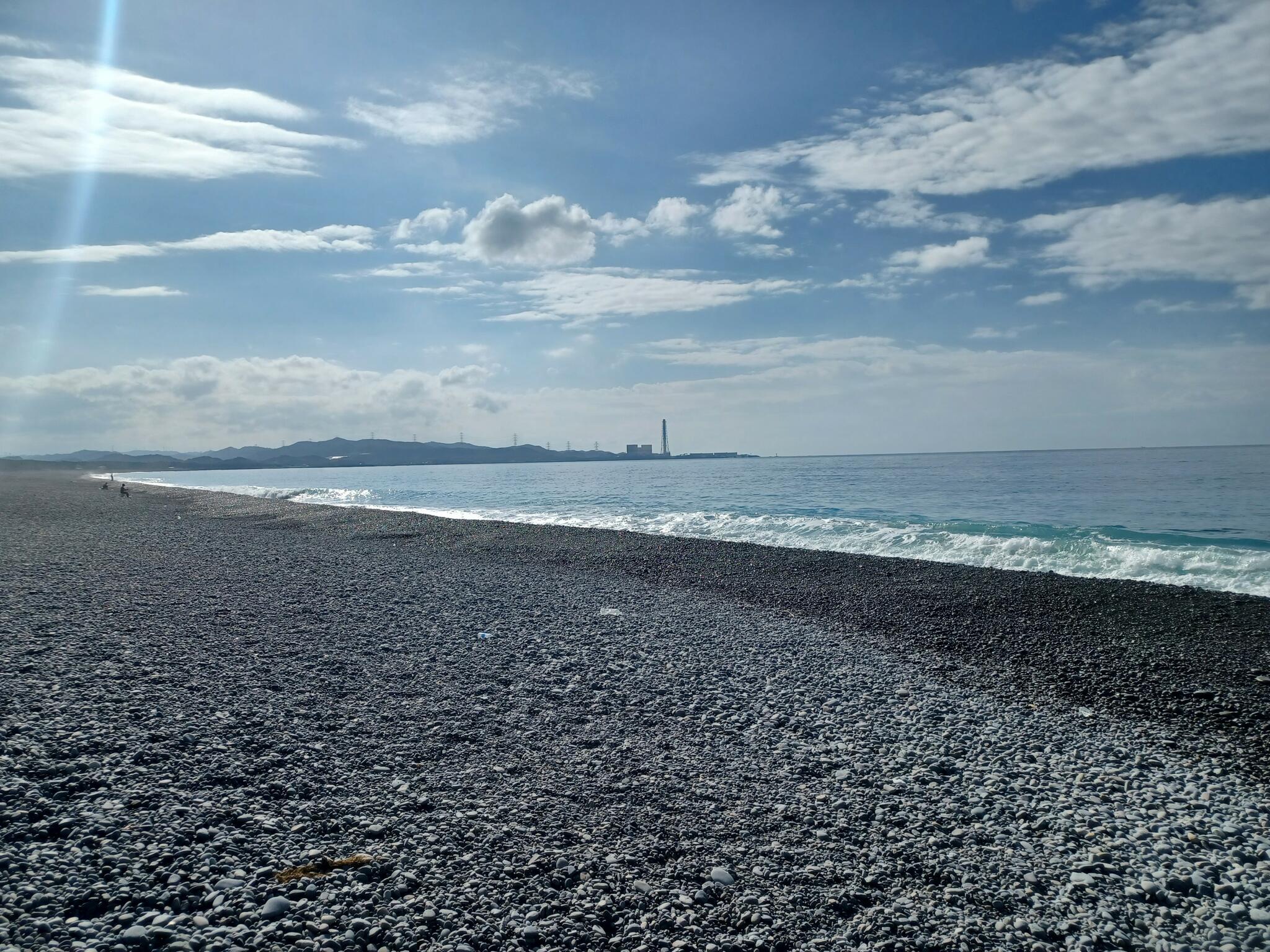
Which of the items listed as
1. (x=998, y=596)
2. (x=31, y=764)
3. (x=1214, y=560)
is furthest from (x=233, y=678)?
(x=1214, y=560)

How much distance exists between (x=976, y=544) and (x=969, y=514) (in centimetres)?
1177

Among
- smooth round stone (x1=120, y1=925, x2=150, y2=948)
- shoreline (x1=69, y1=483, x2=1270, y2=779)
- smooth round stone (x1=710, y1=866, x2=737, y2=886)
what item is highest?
smooth round stone (x1=120, y1=925, x2=150, y2=948)

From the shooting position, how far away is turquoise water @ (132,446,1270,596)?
19359 millimetres

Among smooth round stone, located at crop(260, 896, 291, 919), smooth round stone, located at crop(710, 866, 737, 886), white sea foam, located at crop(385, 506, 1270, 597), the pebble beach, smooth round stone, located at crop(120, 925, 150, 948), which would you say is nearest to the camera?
smooth round stone, located at crop(120, 925, 150, 948)

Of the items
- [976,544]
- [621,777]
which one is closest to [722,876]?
[621,777]

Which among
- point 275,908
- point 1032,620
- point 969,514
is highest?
point 275,908

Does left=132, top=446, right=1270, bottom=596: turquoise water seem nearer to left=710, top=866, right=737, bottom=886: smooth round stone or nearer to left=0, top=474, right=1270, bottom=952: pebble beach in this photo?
left=0, top=474, right=1270, bottom=952: pebble beach

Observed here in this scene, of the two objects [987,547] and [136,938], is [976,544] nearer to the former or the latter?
[987,547]

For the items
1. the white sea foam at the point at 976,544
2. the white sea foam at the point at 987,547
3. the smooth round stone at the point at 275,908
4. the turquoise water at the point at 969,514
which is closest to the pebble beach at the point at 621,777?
the smooth round stone at the point at 275,908

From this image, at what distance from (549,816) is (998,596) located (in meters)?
11.6

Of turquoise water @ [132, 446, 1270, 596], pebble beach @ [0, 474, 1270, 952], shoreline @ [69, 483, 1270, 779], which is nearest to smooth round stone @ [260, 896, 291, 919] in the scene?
pebble beach @ [0, 474, 1270, 952]

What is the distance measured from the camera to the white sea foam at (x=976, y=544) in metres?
17.5

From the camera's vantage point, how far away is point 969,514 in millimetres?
32750

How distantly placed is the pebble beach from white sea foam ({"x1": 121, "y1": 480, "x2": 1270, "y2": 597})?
5687 mm
